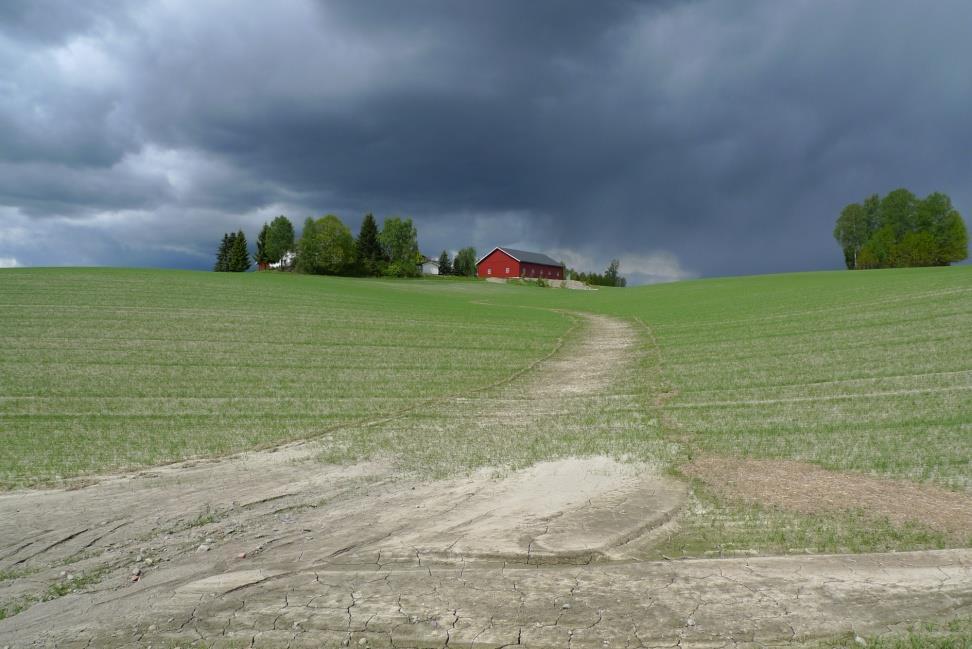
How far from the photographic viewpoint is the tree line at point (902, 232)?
99.6m

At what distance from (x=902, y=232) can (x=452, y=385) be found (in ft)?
402

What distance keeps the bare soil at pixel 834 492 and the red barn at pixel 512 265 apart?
10739cm

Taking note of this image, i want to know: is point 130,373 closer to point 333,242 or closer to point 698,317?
point 698,317

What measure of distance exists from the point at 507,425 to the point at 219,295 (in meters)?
33.1

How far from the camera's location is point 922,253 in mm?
97375

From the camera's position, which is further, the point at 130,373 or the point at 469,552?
the point at 130,373

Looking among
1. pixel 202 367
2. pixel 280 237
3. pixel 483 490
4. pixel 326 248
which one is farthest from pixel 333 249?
pixel 483 490

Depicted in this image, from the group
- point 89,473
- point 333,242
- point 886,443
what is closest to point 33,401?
point 89,473

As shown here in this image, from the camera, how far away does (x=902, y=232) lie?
11219cm

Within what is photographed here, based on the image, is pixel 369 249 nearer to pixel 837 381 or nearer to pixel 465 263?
pixel 465 263

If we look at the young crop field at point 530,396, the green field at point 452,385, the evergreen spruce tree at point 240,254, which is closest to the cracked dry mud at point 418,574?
the young crop field at point 530,396

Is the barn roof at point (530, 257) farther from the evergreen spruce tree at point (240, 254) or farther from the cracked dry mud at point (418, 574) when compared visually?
the cracked dry mud at point (418, 574)

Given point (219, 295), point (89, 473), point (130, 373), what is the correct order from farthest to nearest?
point (219, 295)
point (130, 373)
point (89, 473)

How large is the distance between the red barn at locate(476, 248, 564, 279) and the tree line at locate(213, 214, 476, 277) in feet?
46.2
